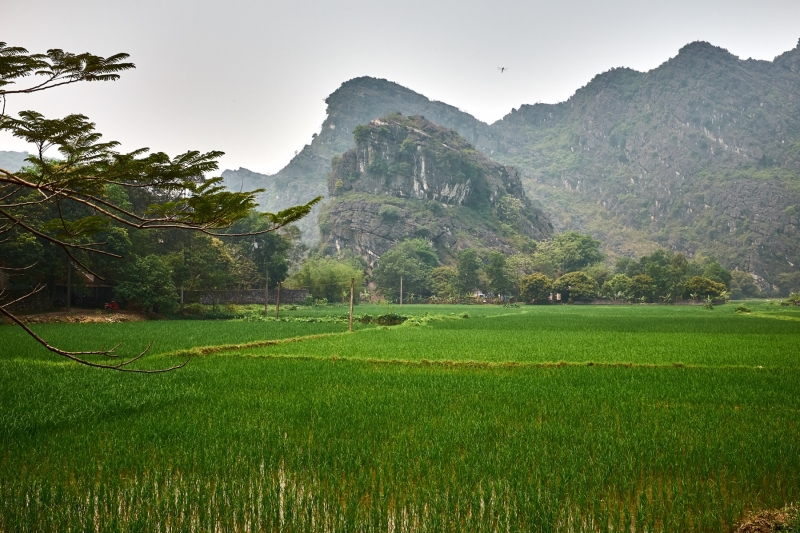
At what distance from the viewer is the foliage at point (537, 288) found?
6291cm

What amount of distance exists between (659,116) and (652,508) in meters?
222

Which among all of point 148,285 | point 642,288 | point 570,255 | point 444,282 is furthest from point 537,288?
point 148,285

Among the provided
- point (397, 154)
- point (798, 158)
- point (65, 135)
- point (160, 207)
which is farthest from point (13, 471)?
point (798, 158)

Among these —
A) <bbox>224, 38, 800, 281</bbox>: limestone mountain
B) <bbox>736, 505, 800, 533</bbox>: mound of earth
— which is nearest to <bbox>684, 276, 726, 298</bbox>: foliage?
<bbox>224, 38, 800, 281</bbox>: limestone mountain

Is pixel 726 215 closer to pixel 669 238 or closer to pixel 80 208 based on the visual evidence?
pixel 669 238

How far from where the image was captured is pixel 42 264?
23.4 m

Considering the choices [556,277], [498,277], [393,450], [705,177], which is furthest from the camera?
[705,177]

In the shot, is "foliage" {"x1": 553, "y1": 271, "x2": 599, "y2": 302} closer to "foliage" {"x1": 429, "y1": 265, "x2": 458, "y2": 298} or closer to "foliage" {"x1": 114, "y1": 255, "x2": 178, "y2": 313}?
"foliage" {"x1": 429, "y1": 265, "x2": 458, "y2": 298}

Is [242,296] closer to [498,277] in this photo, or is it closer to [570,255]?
[498,277]

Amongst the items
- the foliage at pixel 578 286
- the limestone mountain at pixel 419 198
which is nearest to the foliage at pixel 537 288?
the foliage at pixel 578 286

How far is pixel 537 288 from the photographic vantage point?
6350 cm

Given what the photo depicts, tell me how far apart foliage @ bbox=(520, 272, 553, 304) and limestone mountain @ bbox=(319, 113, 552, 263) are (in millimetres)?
34655

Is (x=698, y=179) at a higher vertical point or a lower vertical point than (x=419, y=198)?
higher

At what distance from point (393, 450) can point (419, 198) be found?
110 metres
